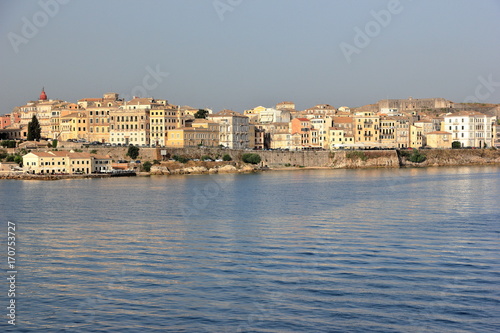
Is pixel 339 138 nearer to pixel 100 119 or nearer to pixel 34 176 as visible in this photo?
pixel 100 119

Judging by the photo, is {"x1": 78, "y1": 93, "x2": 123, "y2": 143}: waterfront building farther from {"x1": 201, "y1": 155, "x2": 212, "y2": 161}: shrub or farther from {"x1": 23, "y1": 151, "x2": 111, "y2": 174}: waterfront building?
{"x1": 23, "y1": 151, "x2": 111, "y2": 174}: waterfront building

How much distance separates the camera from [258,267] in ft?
51.1

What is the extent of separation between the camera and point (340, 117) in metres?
71.7

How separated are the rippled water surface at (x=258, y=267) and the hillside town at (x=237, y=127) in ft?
104

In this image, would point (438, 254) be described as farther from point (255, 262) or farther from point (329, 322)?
point (329, 322)

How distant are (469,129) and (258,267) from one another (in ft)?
206

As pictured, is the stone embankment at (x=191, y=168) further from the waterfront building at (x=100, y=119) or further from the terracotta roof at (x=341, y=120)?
the terracotta roof at (x=341, y=120)

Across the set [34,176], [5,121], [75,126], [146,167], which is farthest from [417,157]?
[5,121]

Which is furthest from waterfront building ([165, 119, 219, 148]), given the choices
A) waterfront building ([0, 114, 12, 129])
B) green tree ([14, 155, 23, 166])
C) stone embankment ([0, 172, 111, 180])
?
waterfront building ([0, 114, 12, 129])

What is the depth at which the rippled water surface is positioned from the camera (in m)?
12.1

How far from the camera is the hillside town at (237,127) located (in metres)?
60.5

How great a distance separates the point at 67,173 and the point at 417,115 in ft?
144

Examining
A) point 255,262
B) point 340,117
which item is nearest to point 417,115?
point 340,117

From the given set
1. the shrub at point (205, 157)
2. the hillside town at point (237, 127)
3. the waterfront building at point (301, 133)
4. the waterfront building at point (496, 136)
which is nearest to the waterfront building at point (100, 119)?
the hillside town at point (237, 127)
